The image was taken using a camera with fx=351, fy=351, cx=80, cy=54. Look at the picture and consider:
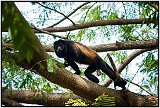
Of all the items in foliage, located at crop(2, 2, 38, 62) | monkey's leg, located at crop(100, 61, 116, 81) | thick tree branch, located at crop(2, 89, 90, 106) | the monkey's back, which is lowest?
thick tree branch, located at crop(2, 89, 90, 106)

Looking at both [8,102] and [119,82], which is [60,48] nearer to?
[119,82]

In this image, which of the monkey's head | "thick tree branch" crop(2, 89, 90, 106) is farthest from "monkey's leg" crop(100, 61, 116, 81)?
"thick tree branch" crop(2, 89, 90, 106)

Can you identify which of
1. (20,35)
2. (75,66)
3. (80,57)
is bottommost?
(75,66)

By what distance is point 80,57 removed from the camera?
14.6 ft

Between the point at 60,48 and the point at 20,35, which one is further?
the point at 60,48

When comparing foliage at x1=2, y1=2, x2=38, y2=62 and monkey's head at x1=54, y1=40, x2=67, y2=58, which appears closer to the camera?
foliage at x1=2, y1=2, x2=38, y2=62

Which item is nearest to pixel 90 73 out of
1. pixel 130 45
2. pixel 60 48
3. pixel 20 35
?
pixel 60 48

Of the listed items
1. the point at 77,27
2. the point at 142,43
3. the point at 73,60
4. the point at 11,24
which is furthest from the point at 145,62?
the point at 11,24

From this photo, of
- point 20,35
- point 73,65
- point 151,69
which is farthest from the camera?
point 73,65

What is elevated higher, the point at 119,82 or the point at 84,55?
the point at 84,55

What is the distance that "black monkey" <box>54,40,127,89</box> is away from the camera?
4184mm

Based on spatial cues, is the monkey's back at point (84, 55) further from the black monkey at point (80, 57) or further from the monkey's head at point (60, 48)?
the monkey's head at point (60, 48)

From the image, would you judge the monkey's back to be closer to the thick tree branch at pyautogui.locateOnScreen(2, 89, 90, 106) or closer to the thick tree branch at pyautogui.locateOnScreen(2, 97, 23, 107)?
the thick tree branch at pyautogui.locateOnScreen(2, 89, 90, 106)

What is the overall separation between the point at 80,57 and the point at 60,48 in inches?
12.9
